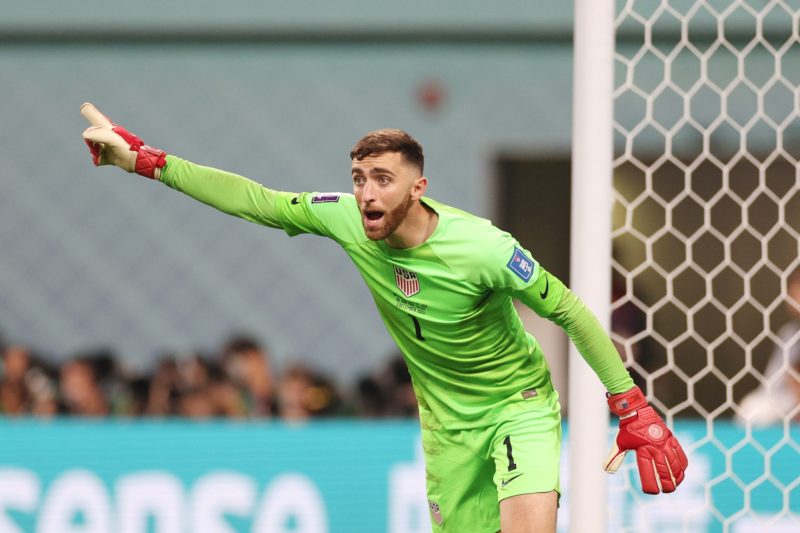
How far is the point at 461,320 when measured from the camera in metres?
3.50

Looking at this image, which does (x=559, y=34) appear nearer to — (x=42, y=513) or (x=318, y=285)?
(x=318, y=285)

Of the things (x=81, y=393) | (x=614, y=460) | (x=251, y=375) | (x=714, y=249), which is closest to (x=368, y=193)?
(x=614, y=460)

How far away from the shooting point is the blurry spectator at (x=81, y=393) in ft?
21.7

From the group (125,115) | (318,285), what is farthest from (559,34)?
(125,115)

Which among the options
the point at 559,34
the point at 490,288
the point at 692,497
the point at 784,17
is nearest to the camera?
the point at 490,288

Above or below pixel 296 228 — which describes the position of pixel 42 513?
below

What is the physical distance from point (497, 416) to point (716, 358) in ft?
16.6

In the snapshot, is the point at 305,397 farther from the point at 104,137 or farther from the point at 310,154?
the point at 104,137

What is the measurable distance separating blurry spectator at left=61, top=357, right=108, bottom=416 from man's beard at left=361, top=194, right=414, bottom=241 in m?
3.60

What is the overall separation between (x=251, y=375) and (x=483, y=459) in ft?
10.7

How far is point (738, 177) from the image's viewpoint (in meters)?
8.50

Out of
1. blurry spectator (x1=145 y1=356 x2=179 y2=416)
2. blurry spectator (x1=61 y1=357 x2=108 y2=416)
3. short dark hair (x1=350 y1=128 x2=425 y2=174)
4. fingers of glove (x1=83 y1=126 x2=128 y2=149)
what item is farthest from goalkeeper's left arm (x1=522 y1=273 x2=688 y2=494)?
blurry spectator (x1=61 y1=357 x2=108 y2=416)

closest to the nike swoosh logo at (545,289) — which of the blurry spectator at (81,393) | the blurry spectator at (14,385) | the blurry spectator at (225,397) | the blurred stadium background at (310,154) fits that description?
the blurry spectator at (225,397)

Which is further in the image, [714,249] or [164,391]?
[714,249]
